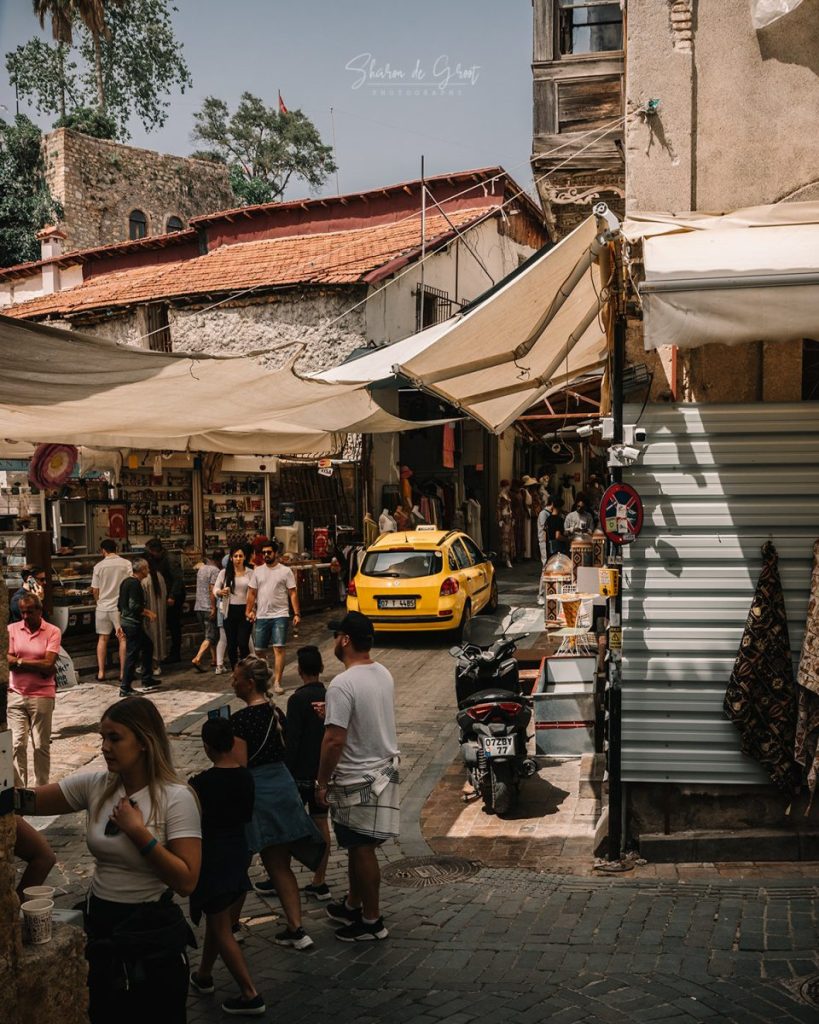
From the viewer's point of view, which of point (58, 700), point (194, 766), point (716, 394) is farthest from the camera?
point (58, 700)

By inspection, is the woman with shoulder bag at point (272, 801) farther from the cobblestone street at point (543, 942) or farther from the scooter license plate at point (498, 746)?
the scooter license plate at point (498, 746)

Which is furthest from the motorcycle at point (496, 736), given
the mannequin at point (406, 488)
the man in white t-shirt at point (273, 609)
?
the mannequin at point (406, 488)

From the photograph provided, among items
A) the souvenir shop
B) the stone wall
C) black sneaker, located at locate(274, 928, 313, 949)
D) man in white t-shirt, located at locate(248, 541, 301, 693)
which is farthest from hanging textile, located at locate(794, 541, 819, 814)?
the stone wall

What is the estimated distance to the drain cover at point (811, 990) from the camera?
15.8ft

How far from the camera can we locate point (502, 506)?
2689 centimetres

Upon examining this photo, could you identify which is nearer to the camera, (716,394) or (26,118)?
(716,394)

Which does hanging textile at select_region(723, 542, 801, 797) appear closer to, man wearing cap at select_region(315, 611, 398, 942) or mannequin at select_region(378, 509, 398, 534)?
man wearing cap at select_region(315, 611, 398, 942)

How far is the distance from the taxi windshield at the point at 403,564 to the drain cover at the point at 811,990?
11422mm

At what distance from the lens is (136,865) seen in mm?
3932

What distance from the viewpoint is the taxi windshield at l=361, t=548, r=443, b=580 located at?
16.3 m

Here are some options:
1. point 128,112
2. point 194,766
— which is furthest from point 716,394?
point 128,112

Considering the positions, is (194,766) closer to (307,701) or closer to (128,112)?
(307,701)

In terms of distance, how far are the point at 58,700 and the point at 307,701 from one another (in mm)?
7929

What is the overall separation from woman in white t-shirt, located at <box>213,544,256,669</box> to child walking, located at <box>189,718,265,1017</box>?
9.21 metres
